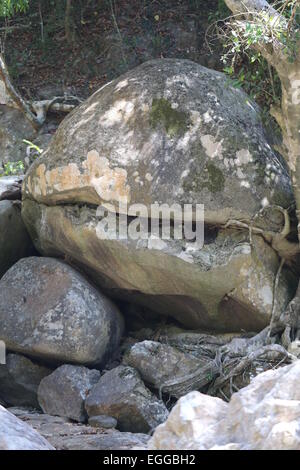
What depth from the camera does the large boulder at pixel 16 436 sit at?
3.33 m

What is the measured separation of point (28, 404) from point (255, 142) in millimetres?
3124

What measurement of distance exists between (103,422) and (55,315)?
1.17 meters

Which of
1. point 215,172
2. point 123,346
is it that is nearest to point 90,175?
point 215,172

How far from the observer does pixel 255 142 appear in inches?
255

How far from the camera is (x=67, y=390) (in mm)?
6094

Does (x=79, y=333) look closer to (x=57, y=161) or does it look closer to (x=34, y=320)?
(x=34, y=320)

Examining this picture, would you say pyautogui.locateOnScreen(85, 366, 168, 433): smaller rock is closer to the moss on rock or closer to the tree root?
the tree root

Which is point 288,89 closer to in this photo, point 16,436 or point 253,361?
point 253,361

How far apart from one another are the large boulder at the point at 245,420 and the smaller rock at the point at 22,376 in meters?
3.60

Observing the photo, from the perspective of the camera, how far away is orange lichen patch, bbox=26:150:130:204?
637 cm

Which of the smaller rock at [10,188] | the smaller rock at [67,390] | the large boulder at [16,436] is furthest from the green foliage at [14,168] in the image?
the large boulder at [16,436]

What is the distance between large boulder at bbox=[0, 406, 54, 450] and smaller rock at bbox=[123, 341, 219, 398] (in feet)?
8.05

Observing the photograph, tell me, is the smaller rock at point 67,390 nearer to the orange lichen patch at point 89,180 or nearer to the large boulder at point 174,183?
the large boulder at point 174,183

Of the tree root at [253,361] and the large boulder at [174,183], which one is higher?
the large boulder at [174,183]
